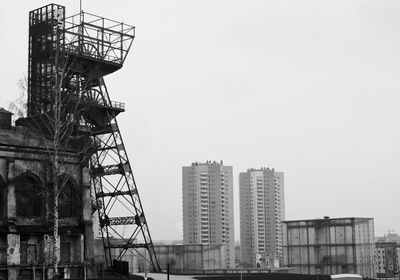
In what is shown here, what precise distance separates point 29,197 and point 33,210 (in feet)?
3.26

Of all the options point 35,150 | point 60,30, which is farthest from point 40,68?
point 35,150

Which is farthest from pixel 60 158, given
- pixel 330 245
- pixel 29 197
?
pixel 330 245

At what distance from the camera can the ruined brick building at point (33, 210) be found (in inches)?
1778

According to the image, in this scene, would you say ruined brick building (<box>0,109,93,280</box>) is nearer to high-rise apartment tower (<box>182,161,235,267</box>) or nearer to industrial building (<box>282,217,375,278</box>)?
industrial building (<box>282,217,375,278</box>)

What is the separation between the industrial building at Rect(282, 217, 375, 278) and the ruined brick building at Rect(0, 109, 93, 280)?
33.5 meters

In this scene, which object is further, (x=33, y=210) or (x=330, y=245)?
(x=330, y=245)

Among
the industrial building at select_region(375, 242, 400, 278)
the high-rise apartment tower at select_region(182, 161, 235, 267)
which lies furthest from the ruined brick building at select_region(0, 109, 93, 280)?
the high-rise apartment tower at select_region(182, 161, 235, 267)

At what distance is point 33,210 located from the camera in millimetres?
47156

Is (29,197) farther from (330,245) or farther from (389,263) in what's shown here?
(389,263)

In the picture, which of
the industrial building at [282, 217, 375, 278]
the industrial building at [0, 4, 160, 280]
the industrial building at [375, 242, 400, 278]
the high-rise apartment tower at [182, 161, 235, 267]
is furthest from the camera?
the high-rise apartment tower at [182, 161, 235, 267]

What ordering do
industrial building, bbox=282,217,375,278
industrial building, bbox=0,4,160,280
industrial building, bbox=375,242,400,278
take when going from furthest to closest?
industrial building, bbox=375,242,400,278 < industrial building, bbox=282,217,375,278 < industrial building, bbox=0,4,160,280

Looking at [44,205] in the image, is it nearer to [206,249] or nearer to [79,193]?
[79,193]

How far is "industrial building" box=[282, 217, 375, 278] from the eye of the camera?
75250mm

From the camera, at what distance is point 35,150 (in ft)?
155
